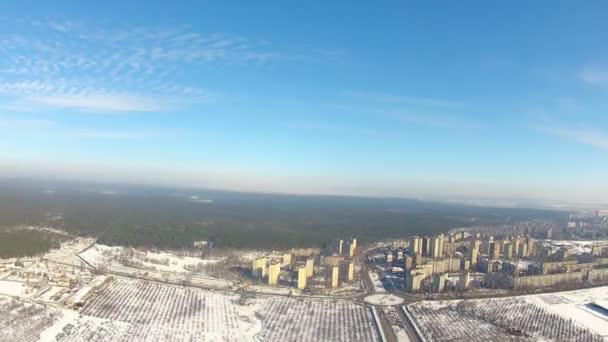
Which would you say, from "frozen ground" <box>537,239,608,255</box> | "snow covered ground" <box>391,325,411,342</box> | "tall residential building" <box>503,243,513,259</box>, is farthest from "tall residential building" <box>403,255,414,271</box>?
"frozen ground" <box>537,239,608,255</box>

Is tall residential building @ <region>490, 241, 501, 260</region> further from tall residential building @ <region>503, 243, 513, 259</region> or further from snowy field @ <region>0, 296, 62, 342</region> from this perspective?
snowy field @ <region>0, 296, 62, 342</region>

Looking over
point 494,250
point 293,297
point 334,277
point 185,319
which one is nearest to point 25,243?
point 185,319

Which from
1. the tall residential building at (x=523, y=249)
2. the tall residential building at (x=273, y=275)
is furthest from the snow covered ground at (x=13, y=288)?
the tall residential building at (x=523, y=249)

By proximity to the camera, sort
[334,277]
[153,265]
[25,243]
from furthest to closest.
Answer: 1. [25,243]
2. [153,265]
3. [334,277]

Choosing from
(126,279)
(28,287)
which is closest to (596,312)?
(126,279)

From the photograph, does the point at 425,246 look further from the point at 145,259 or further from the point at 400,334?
the point at 145,259

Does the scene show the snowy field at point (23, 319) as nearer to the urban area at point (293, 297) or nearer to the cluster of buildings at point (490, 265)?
the urban area at point (293, 297)
